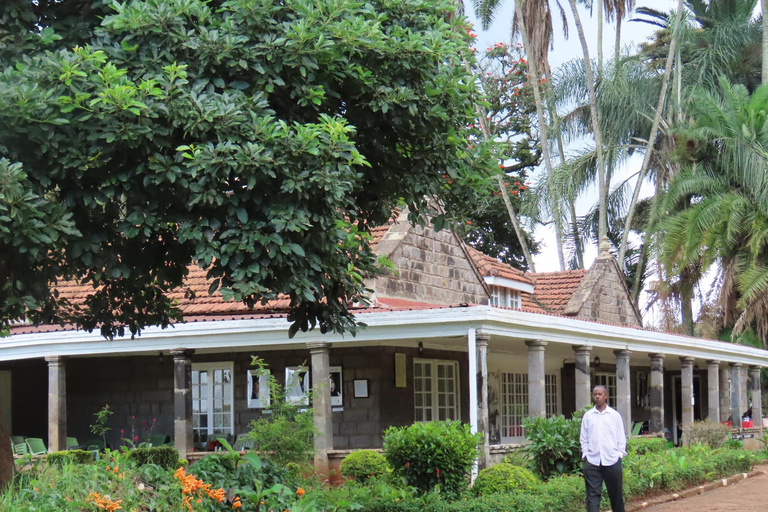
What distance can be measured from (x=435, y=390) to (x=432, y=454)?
23.3 ft

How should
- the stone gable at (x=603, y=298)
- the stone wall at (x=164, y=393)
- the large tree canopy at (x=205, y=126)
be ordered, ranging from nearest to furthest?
the large tree canopy at (x=205, y=126) → the stone wall at (x=164, y=393) → the stone gable at (x=603, y=298)

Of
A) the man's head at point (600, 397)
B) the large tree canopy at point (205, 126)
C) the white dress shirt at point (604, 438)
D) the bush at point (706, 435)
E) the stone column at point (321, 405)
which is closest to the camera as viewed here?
the large tree canopy at point (205, 126)

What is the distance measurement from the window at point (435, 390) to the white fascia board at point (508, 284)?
11.1ft

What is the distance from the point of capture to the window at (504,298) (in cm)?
2334

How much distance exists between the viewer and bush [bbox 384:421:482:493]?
12.5m

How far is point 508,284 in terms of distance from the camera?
23906 millimetres

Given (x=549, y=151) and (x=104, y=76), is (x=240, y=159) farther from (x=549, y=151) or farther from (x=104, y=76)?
(x=549, y=151)

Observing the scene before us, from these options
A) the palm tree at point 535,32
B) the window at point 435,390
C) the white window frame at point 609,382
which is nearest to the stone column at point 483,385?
the window at point 435,390

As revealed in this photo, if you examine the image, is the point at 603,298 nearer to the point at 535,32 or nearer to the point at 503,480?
the point at 535,32

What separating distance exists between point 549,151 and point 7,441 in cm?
2979

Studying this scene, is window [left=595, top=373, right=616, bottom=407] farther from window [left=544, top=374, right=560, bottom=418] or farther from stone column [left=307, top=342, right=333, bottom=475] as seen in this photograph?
stone column [left=307, top=342, right=333, bottom=475]

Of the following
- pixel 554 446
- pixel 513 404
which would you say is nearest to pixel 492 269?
pixel 513 404

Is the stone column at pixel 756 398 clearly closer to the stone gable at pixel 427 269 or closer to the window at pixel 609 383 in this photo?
the window at pixel 609 383

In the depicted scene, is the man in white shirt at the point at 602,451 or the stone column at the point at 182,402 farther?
the stone column at the point at 182,402
